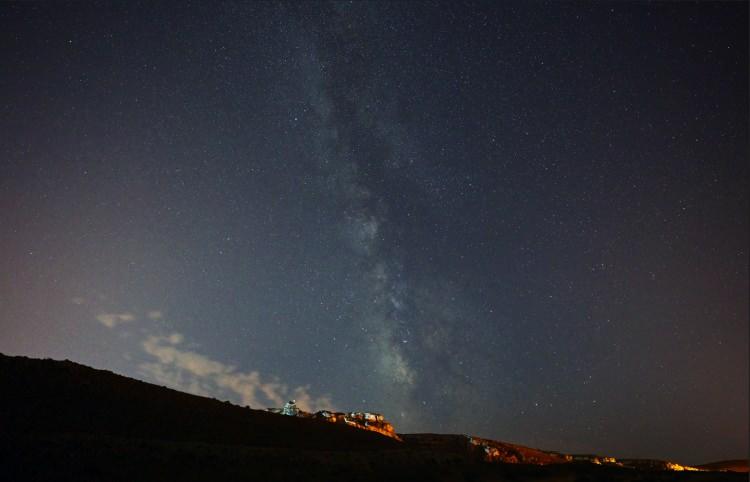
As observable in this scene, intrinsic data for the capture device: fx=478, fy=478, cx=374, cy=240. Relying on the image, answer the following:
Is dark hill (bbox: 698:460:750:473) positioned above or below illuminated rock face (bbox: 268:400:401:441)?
below

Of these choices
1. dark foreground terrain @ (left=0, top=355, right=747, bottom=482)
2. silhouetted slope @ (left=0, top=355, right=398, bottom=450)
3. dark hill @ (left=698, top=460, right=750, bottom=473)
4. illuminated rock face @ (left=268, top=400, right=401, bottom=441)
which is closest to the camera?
dark foreground terrain @ (left=0, top=355, right=747, bottom=482)

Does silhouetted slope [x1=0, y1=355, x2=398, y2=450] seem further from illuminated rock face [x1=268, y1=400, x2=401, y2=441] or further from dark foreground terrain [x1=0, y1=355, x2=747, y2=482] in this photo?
A: illuminated rock face [x1=268, y1=400, x2=401, y2=441]

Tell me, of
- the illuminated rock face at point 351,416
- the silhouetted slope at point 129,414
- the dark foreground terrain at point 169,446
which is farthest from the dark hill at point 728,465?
the silhouetted slope at point 129,414

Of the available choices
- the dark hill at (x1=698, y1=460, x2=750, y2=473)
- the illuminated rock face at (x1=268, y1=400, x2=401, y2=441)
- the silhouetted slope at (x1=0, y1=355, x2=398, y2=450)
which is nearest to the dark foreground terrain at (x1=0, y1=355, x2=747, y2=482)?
the silhouetted slope at (x1=0, y1=355, x2=398, y2=450)

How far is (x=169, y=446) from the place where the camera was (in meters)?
24.5

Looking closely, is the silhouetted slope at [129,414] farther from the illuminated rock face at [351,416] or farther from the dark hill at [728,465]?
the dark hill at [728,465]

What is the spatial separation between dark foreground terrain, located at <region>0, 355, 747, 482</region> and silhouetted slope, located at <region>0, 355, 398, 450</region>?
0.06 metres

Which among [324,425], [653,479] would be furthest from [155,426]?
[653,479]

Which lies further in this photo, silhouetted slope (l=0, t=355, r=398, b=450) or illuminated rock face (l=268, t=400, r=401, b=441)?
illuminated rock face (l=268, t=400, r=401, b=441)

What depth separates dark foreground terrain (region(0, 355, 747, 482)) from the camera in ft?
71.1

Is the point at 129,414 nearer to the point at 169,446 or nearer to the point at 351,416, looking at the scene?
the point at 169,446

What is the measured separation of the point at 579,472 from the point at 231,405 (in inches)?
1042

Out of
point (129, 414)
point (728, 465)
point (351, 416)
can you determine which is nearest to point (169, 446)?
point (129, 414)

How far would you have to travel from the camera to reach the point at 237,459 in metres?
24.1
